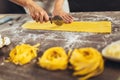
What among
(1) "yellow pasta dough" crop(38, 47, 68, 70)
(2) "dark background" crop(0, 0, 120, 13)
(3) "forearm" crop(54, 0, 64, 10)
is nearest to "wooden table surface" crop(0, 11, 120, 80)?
(1) "yellow pasta dough" crop(38, 47, 68, 70)

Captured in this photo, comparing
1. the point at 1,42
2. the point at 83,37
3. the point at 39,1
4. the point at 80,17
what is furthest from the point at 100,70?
the point at 39,1

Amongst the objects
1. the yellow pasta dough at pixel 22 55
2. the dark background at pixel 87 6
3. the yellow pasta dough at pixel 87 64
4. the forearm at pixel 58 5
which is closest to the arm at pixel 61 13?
the forearm at pixel 58 5

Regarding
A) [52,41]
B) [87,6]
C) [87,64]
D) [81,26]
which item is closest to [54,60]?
[87,64]

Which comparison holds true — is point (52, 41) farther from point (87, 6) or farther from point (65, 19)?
point (87, 6)

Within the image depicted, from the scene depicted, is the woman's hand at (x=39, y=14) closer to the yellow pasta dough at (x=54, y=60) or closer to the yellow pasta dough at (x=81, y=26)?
the yellow pasta dough at (x=81, y=26)

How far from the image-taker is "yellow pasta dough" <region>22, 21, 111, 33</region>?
117 centimetres

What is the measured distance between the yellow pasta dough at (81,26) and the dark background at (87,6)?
2.85ft

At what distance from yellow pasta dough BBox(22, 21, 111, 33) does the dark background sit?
868 mm

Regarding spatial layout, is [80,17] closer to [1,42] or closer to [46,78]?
[1,42]

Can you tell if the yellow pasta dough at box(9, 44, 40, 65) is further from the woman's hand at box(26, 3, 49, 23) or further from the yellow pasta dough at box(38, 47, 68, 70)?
the woman's hand at box(26, 3, 49, 23)

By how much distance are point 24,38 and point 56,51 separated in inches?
15.0

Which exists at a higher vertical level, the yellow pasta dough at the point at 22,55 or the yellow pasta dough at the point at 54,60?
the yellow pasta dough at the point at 54,60

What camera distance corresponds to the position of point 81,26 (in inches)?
49.1

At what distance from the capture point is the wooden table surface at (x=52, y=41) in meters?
0.85
